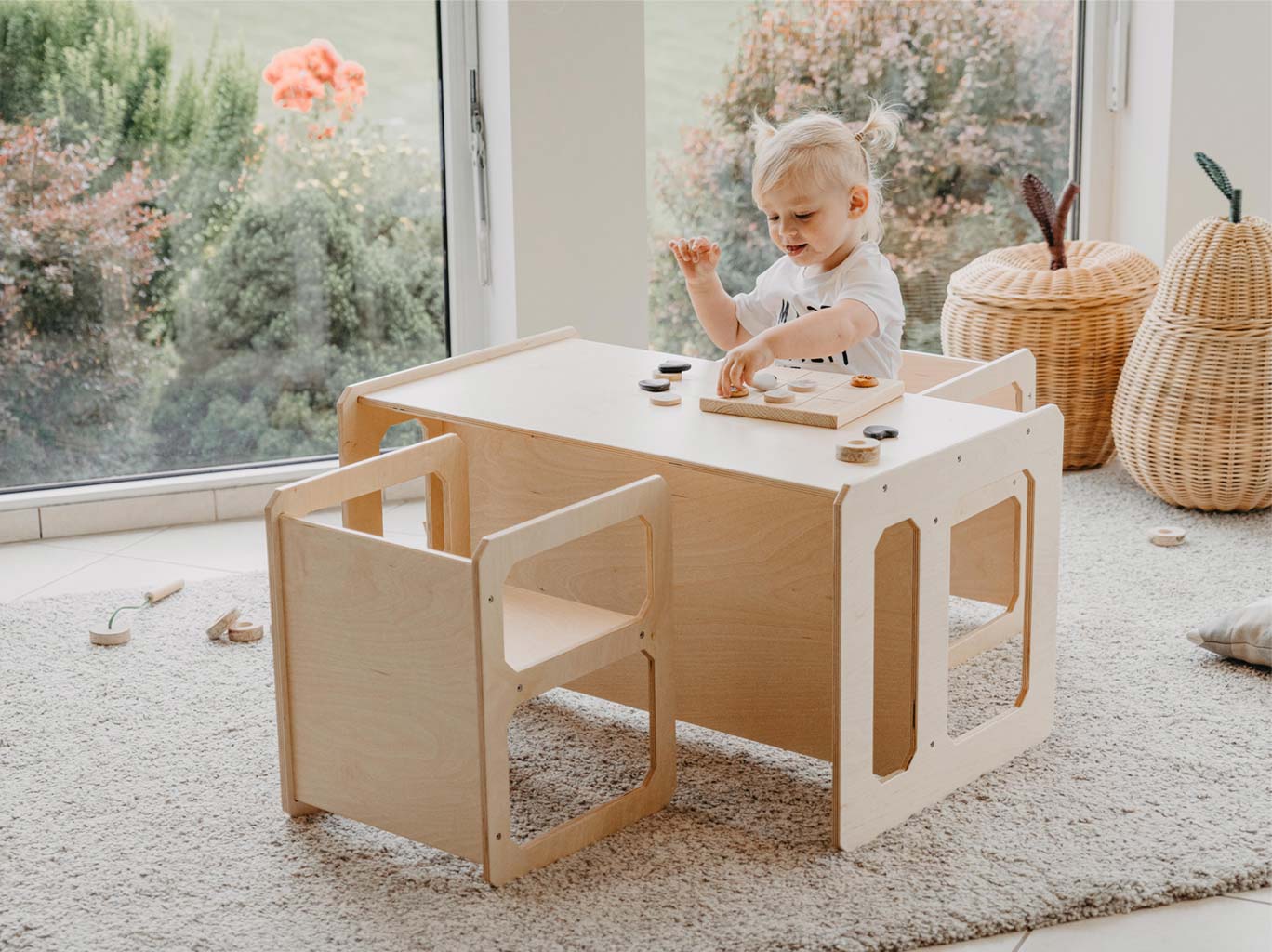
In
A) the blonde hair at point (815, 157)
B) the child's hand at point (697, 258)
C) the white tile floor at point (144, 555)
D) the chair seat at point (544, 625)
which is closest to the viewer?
the chair seat at point (544, 625)

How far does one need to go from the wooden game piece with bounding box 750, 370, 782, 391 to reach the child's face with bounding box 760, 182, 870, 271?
23cm

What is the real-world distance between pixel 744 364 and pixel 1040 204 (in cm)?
127

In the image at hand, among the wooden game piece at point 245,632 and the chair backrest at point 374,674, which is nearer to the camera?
the chair backrest at point 374,674

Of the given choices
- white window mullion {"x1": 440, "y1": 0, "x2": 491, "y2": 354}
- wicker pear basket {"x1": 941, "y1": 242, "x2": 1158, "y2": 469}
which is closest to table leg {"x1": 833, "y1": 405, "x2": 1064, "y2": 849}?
wicker pear basket {"x1": 941, "y1": 242, "x2": 1158, "y2": 469}

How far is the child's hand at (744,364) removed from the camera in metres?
1.99

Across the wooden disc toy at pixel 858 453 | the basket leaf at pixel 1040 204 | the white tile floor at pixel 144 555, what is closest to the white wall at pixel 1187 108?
the basket leaf at pixel 1040 204

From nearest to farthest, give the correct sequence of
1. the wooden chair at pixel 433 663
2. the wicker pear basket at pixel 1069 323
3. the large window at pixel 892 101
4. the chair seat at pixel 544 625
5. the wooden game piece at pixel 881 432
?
1. the wooden chair at pixel 433 663
2. the chair seat at pixel 544 625
3. the wooden game piece at pixel 881 432
4. the wicker pear basket at pixel 1069 323
5. the large window at pixel 892 101

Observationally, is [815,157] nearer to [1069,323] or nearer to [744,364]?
[744,364]

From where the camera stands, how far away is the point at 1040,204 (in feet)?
9.96

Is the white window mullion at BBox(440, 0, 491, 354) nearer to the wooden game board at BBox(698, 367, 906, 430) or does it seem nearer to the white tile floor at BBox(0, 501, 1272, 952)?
the white tile floor at BBox(0, 501, 1272, 952)

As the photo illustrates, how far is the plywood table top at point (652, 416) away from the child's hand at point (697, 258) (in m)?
0.13

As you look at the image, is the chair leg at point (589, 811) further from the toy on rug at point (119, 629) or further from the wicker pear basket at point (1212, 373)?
the wicker pear basket at point (1212, 373)

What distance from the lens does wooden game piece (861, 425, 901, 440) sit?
1809mm

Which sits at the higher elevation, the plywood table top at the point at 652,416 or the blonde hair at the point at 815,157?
the blonde hair at the point at 815,157
